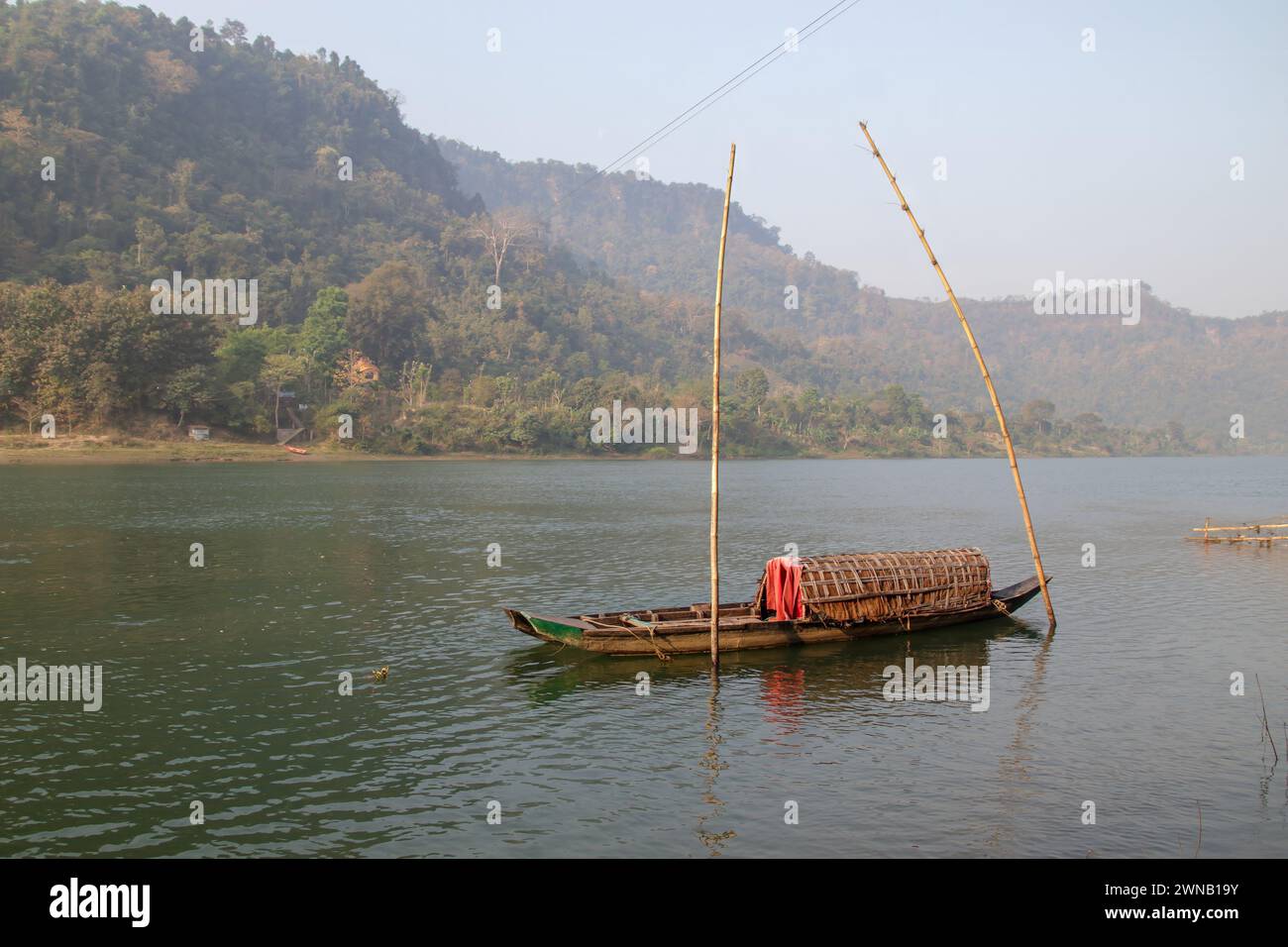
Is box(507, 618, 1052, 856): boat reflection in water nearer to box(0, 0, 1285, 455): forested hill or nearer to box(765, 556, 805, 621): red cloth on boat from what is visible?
box(765, 556, 805, 621): red cloth on boat

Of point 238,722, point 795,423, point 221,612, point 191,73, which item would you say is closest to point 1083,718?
point 238,722

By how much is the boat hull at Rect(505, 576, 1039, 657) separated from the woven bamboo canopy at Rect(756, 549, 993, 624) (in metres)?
0.41

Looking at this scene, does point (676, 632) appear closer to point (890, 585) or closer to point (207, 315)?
point (890, 585)

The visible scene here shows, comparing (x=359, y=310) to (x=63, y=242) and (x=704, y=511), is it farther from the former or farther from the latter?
(x=704, y=511)

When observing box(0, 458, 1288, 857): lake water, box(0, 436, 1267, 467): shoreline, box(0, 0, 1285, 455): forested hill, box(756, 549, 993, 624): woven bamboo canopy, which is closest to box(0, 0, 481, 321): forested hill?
box(0, 0, 1285, 455): forested hill

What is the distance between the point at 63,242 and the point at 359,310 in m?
39.6

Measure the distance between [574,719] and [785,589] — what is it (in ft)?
25.8

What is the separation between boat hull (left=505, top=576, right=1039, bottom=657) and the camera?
23094 mm

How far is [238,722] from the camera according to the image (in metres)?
18.8

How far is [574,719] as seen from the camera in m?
19.4

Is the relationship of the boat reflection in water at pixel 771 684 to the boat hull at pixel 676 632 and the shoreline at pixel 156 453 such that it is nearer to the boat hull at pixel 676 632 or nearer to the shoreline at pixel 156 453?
the boat hull at pixel 676 632

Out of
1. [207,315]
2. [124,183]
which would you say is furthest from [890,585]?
[124,183]
